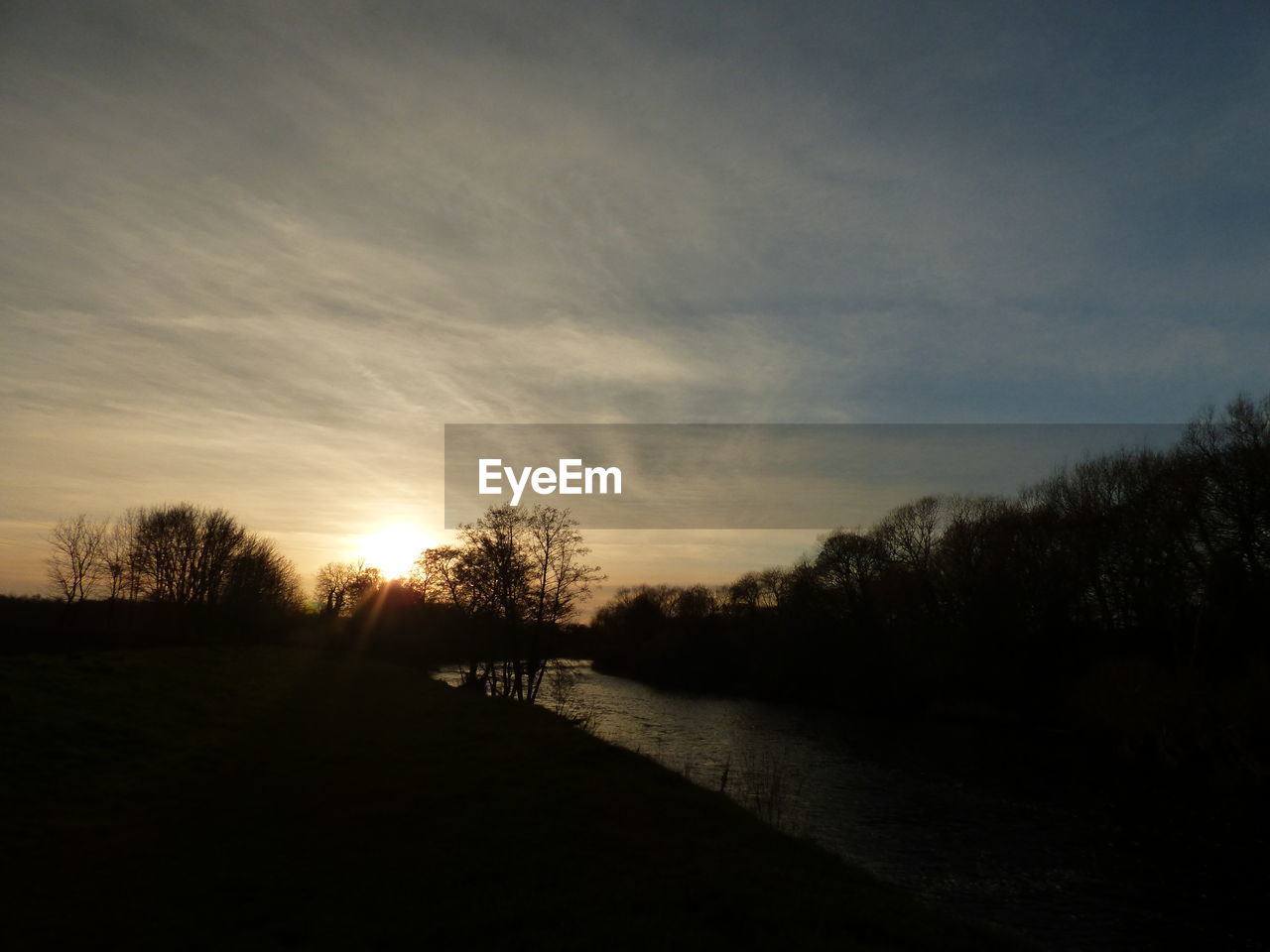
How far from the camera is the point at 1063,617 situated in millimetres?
50812

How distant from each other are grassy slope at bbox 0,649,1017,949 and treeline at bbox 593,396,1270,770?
26863mm

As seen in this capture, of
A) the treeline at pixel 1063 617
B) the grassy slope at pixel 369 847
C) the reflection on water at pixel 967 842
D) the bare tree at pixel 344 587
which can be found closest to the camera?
the grassy slope at pixel 369 847

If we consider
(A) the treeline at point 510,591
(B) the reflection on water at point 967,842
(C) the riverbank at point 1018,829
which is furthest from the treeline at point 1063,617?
(A) the treeline at point 510,591

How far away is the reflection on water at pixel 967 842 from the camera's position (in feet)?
51.5

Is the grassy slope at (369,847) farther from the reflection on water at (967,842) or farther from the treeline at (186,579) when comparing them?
the treeline at (186,579)

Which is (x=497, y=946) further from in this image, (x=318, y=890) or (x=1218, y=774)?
(x=1218, y=774)

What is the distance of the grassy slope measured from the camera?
938 centimetres

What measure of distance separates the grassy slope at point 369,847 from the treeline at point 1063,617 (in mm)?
26863

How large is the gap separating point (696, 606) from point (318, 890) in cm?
9173

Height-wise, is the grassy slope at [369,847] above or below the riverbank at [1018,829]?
above

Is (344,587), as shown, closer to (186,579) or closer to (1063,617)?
(186,579)

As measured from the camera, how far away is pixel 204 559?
78.1 metres

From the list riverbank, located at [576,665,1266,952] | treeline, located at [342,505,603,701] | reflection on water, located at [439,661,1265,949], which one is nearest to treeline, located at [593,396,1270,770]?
riverbank, located at [576,665,1266,952]

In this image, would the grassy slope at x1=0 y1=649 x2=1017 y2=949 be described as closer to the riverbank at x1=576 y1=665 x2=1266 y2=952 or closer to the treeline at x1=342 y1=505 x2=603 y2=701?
the riverbank at x1=576 y1=665 x2=1266 y2=952
